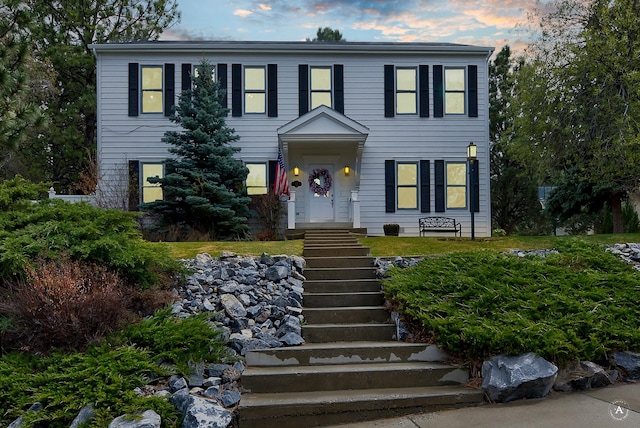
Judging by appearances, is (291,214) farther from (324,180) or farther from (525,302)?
(525,302)

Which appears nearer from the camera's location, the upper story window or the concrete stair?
the concrete stair

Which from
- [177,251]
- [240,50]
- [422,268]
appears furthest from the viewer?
[240,50]

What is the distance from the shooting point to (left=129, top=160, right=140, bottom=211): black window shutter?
522 inches

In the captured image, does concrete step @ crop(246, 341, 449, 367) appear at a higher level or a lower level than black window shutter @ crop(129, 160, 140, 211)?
lower

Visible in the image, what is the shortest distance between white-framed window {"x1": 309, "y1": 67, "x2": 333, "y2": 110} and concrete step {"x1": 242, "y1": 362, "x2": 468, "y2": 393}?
10.5m

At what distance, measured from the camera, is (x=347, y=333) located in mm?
5660

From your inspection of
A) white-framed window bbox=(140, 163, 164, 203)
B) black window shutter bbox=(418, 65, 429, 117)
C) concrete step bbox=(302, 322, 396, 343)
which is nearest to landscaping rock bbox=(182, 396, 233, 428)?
concrete step bbox=(302, 322, 396, 343)

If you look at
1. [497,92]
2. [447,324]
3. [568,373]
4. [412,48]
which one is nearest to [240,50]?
[412,48]

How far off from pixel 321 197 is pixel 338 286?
296 inches

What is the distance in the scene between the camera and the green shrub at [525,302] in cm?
470

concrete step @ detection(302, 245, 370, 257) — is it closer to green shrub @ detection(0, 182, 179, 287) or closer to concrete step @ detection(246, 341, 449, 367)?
green shrub @ detection(0, 182, 179, 287)

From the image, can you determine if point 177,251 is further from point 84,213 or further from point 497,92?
point 497,92

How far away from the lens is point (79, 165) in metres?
19.8

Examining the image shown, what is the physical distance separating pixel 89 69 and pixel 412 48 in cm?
1339
